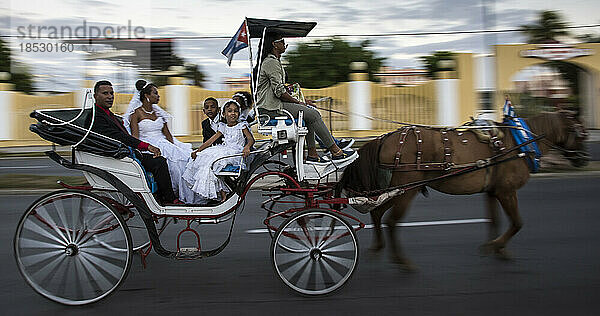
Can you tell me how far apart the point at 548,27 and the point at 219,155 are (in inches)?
1111

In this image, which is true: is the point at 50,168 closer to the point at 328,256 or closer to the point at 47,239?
the point at 47,239

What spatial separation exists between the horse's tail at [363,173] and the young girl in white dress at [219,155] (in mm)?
1071

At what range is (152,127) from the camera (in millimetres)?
5750

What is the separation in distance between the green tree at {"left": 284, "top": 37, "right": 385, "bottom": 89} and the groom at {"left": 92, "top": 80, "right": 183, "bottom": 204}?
74.2ft

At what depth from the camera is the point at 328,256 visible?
4977 mm

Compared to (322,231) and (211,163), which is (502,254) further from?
(211,163)

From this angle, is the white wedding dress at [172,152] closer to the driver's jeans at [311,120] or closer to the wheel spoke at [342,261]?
the driver's jeans at [311,120]

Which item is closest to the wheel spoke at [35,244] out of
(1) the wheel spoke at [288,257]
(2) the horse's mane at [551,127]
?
(1) the wheel spoke at [288,257]

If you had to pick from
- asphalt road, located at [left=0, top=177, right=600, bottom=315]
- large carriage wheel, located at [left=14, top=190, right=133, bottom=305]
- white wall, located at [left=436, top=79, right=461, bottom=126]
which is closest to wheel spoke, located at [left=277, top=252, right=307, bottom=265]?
asphalt road, located at [left=0, top=177, right=600, bottom=315]

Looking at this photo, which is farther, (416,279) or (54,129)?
(416,279)

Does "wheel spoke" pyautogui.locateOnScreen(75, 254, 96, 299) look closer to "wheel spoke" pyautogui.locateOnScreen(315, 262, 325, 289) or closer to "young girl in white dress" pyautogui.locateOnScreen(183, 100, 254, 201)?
"young girl in white dress" pyautogui.locateOnScreen(183, 100, 254, 201)

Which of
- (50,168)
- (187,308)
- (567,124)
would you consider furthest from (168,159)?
(50,168)

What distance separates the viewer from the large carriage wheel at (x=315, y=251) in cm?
493

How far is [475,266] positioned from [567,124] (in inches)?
75.7
